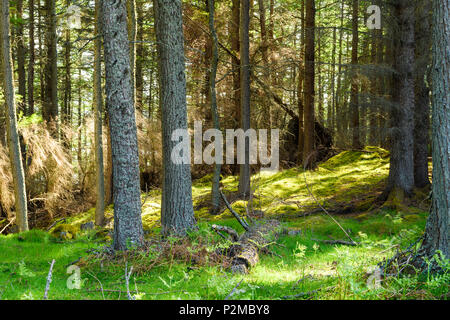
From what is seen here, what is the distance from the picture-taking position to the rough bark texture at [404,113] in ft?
33.8

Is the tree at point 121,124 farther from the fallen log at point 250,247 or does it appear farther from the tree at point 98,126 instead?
the tree at point 98,126

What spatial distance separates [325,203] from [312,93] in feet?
18.8

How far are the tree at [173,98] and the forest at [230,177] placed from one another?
0.03 m

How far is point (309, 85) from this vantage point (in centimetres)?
1588

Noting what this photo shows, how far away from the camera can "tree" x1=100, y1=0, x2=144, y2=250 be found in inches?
261

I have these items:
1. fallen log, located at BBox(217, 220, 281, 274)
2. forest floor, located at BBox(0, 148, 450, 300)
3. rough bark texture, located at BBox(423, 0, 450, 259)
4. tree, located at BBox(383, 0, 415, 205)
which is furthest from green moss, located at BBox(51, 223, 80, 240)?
rough bark texture, located at BBox(423, 0, 450, 259)

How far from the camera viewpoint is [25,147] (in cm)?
1454

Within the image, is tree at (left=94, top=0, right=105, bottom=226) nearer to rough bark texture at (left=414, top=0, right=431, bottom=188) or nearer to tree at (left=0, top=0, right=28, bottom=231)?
tree at (left=0, top=0, right=28, bottom=231)

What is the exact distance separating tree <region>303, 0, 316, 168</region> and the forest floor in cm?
202

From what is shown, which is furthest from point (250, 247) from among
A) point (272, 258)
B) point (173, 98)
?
point (173, 98)

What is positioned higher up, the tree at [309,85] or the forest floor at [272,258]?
the tree at [309,85]

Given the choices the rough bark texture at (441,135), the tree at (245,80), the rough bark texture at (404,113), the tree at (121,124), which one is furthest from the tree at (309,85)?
the rough bark texture at (441,135)
